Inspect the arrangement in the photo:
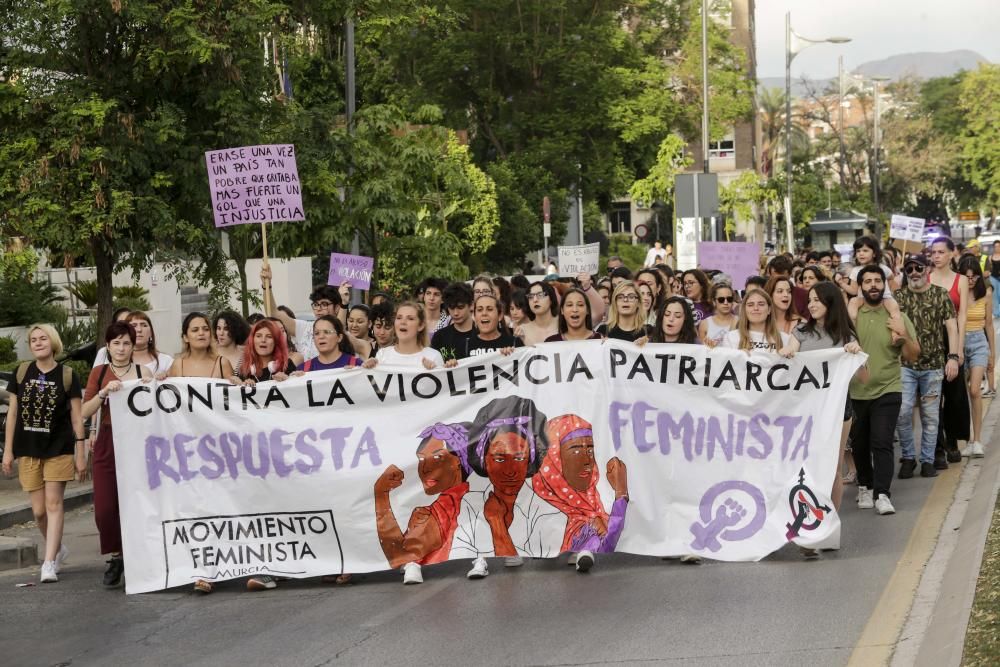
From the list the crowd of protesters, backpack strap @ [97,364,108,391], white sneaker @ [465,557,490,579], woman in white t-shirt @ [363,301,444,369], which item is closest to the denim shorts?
the crowd of protesters

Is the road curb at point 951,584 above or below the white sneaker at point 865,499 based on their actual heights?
above

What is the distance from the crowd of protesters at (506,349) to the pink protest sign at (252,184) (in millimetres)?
1912

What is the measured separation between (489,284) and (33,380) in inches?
156

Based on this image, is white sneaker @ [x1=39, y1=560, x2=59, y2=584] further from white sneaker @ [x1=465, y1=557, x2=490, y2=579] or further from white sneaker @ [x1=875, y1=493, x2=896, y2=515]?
white sneaker @ [x1=875, y1=493, x2=896, y2=515]

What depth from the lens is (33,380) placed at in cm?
966

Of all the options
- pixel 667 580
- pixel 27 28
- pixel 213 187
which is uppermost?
pixel 27 28

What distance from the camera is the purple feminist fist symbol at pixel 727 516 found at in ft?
29.9

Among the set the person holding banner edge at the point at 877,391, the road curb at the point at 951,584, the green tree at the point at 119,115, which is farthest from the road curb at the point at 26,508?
the road curb at the point at 951,584

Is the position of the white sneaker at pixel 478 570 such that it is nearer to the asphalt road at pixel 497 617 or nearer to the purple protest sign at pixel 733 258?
the asphalt road at pixel 497 617

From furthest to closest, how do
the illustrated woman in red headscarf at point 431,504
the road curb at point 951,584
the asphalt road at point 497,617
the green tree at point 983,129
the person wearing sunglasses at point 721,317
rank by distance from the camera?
the green tree at point 983,129, the person wearing sunglasses at point 721,317, the illustrated woman in red headscarf at point 431,504, the asphalt road at point 497,617, the road curb at point 951,584

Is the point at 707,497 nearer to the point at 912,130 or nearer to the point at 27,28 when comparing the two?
the point at 27,28

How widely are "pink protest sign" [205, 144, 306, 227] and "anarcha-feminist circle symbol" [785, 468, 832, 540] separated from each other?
23.3ft

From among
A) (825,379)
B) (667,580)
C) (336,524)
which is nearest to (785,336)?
(825,379)

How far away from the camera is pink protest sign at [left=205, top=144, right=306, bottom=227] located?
14.5 meters
